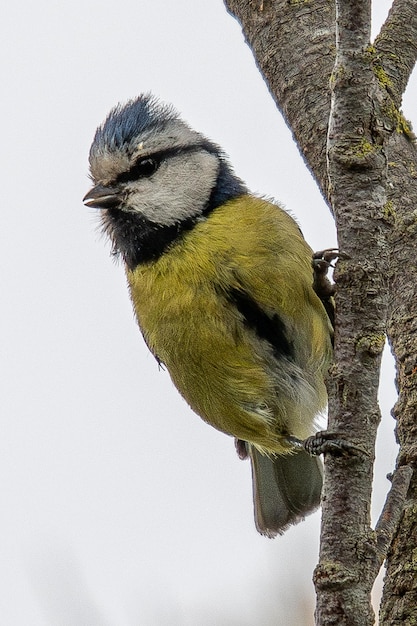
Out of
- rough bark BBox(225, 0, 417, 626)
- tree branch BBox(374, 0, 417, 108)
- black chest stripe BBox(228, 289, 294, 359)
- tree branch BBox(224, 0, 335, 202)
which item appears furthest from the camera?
tree branch BBox(224, 0, 335, 202)

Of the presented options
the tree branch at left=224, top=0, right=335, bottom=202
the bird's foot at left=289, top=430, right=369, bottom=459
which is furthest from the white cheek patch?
the bird's foot at left=289, top=430, right=369, bottom=459

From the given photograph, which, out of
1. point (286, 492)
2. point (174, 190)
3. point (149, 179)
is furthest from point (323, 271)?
point (286, 492)

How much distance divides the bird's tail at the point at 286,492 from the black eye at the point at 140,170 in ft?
4.23

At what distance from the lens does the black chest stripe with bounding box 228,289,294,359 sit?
305 centimetres

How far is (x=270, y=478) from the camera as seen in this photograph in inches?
159

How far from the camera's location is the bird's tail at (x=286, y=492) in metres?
3.95

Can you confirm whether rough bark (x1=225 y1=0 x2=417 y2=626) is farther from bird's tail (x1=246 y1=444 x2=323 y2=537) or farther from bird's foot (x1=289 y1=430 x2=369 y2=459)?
bird's tail (x1=246 y1=444 x2=323 y2=537)

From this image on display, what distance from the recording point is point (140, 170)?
348 centimetres

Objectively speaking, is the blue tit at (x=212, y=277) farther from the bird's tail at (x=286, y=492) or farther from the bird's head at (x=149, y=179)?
the bird's tail at (x=286, y=492)

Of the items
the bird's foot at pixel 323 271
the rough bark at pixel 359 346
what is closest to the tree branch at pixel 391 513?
the rough bark at pixel 359 346

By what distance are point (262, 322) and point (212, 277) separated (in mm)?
233

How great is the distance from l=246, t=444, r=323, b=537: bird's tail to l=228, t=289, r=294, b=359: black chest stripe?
2.99ft

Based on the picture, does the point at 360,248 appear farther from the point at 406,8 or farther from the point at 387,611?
the point at 406,8

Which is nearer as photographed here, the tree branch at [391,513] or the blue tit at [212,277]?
A: the tree branch at [391,513]
